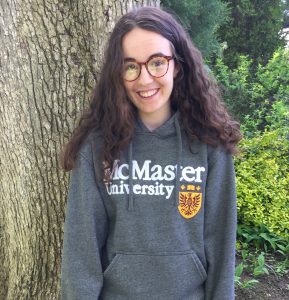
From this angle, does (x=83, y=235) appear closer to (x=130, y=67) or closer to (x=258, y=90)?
(x=130, y=67)

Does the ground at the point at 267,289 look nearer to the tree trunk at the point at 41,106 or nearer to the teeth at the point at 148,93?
the tree trunk at the point at 41,106

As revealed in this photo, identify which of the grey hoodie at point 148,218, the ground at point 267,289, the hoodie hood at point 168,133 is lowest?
the ground at point 267,289

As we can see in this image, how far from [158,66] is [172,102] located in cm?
27

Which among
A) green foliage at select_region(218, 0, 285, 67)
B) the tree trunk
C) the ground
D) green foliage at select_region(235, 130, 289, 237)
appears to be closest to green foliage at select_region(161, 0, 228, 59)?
green foliage at select_region(218, 0, 285, 67)

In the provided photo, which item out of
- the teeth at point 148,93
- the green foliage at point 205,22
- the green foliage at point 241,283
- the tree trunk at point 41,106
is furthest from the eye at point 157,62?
the green foliage at point 205,22

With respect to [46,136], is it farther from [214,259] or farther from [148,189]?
[214,259]

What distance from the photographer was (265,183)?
412 cm

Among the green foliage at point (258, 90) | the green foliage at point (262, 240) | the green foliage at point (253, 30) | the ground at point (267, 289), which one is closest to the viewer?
the ground at point (267, 289)

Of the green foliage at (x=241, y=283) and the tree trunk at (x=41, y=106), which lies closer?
the tree trunk at (x=41, y=106)

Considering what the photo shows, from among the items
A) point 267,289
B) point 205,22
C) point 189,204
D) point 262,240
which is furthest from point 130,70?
point 205,22

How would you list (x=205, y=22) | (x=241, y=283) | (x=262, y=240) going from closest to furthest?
(x=241, y=283) < (x=262, y=240) < (x=205, y=22)

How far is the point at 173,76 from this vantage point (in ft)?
6.20

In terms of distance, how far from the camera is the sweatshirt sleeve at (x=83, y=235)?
5.91 ft

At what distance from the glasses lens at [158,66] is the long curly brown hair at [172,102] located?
0.09 meters
